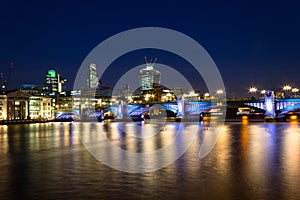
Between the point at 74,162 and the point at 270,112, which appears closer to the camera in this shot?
the point at 74,162

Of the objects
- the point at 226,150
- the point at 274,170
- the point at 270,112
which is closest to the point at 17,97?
the point at 270,112

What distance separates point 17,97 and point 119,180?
137 meters

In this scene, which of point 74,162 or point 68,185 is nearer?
point 68,185

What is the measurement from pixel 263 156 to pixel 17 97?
133 m

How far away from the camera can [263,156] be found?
25.2 metres

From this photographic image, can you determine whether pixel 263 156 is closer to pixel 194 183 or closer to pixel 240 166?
pixel 240 166

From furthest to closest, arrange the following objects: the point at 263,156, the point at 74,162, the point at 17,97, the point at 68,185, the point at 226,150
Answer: the point at 17,97 < the point at 226,150 < the point at 263,156 < the point at 74,162 < the point at 68,185

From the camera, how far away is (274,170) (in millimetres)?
19422

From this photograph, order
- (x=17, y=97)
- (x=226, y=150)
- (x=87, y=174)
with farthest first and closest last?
(x=17, y=97), (x=226, y=150), (x=87, y=174)

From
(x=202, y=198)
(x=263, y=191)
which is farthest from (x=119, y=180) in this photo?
(x=263, y=191)

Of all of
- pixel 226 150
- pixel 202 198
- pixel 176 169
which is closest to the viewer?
pixel 202 198

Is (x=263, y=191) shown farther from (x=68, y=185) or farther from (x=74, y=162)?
(x=74, y=162)

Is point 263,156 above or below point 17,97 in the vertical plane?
below

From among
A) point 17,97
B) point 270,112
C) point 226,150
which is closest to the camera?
point 226,150
